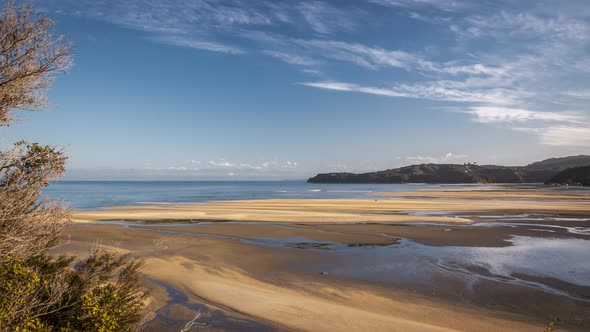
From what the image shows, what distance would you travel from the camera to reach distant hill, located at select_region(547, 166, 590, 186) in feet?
323

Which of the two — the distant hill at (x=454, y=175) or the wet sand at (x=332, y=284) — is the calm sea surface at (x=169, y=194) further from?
the distant hill at (x=454, y=175)

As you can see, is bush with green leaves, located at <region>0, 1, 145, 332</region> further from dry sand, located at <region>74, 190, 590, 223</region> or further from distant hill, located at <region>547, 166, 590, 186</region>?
distant hill, located at <region>547, 166, 590, 186</region>

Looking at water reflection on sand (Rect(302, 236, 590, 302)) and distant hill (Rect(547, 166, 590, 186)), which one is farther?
distant hill (Rect(547, 166, 590, 186))

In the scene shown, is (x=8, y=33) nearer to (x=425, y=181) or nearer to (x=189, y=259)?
(x=189, y=259)

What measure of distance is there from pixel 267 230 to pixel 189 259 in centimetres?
790

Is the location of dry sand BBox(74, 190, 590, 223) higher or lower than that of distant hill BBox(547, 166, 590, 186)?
lower

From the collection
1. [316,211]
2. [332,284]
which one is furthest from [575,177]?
[332,284]

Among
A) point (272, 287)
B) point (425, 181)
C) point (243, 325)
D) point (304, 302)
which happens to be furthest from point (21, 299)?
point (425, 181)

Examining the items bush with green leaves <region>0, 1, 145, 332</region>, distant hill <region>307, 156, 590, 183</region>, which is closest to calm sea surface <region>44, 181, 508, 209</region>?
bush with green leaves <region>0, 1, 145, 332</region>

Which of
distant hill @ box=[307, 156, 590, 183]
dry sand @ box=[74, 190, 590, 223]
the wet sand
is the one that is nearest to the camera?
the wet sand

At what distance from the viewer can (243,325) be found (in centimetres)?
698

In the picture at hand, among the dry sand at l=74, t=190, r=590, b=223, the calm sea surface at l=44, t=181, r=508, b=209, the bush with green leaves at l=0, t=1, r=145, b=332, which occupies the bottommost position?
the calm sea surface at l=44, t=181, r=508, b=209

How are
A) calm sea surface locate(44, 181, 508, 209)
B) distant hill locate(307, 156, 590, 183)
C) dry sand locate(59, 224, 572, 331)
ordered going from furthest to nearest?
distant hill locate(307, 156, 590, 183) → calm sea surface locate(44, 181, 508, 209) → dry sand locate(59, 224, 572, 331)

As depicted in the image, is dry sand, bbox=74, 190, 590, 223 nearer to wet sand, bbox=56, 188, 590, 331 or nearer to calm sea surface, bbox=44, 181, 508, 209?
wet sand, bbox=56, 188, 590, 331
